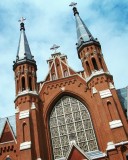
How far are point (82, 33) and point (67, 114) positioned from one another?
10584 millimetres

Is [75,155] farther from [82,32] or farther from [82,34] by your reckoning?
[82,32]

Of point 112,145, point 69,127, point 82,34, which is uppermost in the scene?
point 82,34

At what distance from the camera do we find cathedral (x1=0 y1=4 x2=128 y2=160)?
70.3ft

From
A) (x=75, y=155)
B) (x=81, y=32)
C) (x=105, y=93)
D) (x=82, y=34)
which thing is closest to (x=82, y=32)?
(x=81, y=32)

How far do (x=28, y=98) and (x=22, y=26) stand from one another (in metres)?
14.3

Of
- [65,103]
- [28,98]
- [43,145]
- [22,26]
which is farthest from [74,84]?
[22,26]

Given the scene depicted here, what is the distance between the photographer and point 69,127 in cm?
2389

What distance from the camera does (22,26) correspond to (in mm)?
35969

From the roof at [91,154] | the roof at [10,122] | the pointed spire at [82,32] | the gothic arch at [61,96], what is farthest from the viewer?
the pointed spire at [82,32]

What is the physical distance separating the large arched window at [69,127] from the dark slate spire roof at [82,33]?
694cm

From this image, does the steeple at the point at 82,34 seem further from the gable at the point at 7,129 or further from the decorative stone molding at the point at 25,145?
the decorative stone molding at the point at 25,145

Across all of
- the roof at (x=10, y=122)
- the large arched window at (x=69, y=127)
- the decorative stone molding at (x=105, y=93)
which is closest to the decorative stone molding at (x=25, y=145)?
the large arched window at (x=69, y=127)

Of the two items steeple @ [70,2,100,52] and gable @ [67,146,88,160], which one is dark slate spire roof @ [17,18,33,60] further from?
gable @ [67,146,88,160]

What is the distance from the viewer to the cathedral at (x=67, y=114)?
21.4 meters
